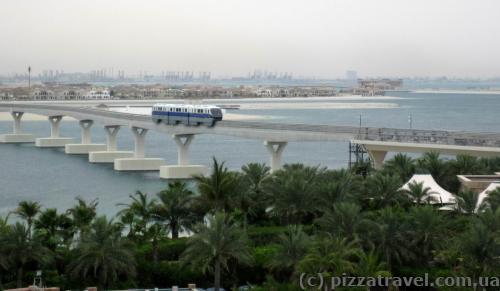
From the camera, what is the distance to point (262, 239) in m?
32.7

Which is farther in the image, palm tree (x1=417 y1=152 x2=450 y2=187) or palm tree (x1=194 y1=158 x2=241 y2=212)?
palm tree (x1=417 y1=152 x2=450 y2=187)

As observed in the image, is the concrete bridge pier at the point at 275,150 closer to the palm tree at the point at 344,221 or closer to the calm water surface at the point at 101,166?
the calm water surface at the point at 101,166

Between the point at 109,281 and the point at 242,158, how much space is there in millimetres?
58089

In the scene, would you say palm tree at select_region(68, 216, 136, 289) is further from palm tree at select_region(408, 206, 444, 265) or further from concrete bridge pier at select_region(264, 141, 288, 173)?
concrete bridge pier at select_region(264, 141, 288, 173)

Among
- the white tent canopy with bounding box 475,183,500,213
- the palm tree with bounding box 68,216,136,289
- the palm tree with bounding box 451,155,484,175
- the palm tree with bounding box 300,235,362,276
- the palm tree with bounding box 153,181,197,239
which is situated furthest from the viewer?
the palm tree with bounding box 451,155,484,175

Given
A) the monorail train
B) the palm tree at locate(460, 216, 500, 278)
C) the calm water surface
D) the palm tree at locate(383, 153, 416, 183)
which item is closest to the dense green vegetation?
the palm tree at locate(460, 216, 500, 278)

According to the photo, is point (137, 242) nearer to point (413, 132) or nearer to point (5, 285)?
point (5, 285)

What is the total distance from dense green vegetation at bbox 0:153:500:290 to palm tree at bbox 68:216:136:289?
0.04m

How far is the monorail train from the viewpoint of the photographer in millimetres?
69062

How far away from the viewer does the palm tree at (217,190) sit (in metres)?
32.7

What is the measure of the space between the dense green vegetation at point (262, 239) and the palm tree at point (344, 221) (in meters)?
0.03

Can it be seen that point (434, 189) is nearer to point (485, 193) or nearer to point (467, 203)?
point (485, 193)

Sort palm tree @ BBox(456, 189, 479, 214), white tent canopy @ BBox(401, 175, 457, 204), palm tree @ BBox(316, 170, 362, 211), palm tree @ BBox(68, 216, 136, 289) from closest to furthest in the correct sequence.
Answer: palm tree @ BBox(68, 216, 136, 289) < palm tree @ BBox(456, 189, 479, 214) < palm tree @ BBox(316, 170, 362, 211) < white tent canopy @ BBox(401, 175, 457, 204)

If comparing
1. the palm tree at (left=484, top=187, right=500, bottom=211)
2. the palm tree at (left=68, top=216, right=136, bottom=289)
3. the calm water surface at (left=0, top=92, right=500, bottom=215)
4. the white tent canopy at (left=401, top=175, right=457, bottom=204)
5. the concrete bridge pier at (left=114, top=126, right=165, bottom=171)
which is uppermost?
the palm tree at (left=484, top=187, right=500, bottom=211)
